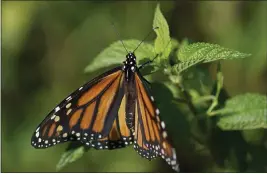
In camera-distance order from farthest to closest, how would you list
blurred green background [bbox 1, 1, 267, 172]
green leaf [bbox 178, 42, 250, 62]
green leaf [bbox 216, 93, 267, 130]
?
1. blurred green background [bbox 1, 1, 267, 172]
2. green leaf [bbox 216, 93, 267, 130]
3. green leaf [bbox 178, 42, 250, 62]

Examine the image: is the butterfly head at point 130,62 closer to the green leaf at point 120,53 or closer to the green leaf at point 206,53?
the green leaf at point 120,53

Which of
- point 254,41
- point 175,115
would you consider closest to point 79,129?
point 175,115

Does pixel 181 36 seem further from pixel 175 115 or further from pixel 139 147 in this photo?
pixel 139 147

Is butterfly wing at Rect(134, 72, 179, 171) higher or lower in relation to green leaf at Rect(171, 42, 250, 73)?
lower

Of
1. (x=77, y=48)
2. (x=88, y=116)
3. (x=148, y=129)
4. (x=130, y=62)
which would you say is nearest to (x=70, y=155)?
(x=88, y=116)

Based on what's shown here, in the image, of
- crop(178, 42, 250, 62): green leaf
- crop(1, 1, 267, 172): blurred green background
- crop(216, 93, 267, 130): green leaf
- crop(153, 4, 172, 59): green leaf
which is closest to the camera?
crop(178, 42, 250, 62): green leaf

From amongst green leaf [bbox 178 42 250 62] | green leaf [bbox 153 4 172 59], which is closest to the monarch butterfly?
green leaf [bbox 153 4 172 59]

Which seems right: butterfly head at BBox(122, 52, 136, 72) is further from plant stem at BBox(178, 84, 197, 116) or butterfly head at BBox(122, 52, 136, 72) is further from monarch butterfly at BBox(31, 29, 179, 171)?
plant stem at BBox(178, 84, 197, 116)
